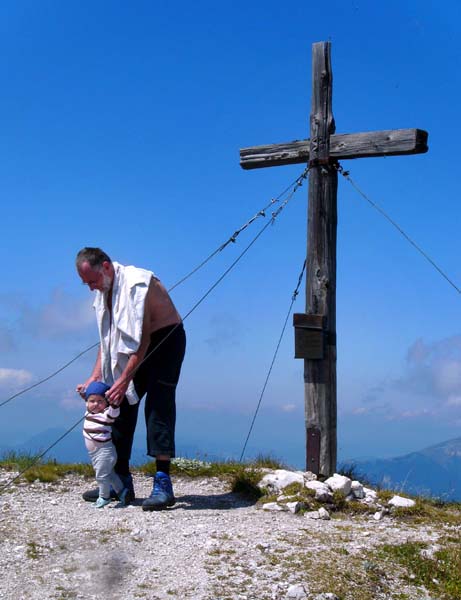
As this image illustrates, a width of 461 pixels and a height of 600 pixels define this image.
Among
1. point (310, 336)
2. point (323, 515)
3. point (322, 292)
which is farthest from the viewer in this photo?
point (322, 292)

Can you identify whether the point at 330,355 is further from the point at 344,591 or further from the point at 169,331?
the point at 344,591

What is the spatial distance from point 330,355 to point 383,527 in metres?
2.24

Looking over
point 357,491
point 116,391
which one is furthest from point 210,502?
point 116,391

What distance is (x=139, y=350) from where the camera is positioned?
7.24m

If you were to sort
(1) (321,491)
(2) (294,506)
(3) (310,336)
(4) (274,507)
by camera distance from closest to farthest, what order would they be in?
(2) (294,506) < (4) (274,507) < (1) (321,491) < (3) (310,336)

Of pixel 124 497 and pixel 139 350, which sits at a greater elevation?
pixel 139 350

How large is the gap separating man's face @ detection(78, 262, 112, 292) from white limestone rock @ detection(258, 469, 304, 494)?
269cm

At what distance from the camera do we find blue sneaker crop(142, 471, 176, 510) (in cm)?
724

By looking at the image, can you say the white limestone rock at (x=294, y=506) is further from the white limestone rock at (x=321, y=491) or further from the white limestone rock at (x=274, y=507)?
the white limestone rock at (x=321, y=491)

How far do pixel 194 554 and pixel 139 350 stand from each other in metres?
2.10

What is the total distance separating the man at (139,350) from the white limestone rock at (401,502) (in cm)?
225

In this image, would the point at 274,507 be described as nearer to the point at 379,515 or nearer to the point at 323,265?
the point at 379,515

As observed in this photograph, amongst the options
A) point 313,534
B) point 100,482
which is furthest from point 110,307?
point 313,534

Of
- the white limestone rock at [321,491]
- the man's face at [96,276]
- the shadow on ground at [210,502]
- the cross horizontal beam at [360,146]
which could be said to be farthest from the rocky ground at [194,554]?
the cross horizontal beam at [360,146]
